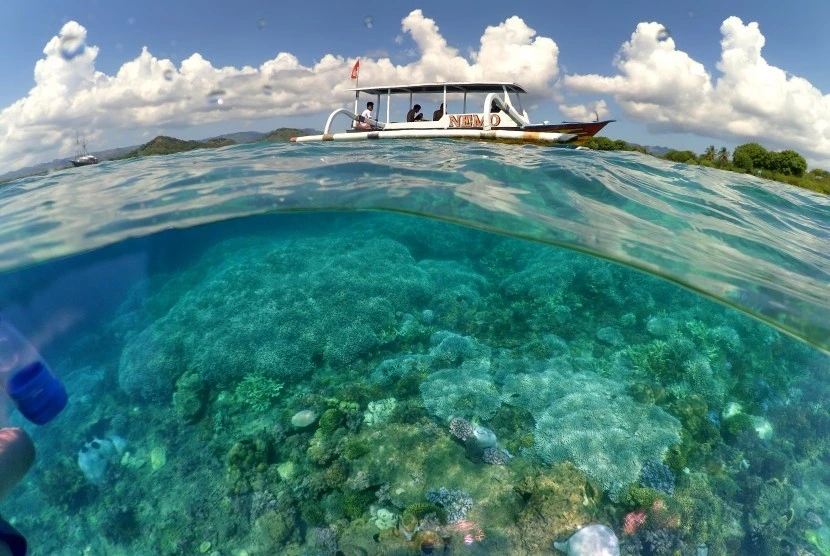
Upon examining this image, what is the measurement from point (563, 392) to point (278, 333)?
604cm

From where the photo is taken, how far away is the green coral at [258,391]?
778 cm

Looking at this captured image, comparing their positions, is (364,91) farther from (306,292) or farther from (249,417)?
(249,417)

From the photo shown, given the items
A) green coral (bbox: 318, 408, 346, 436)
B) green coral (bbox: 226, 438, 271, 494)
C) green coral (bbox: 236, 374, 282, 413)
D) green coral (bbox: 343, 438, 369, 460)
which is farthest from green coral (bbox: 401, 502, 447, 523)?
green coral (bbox: 236, 374, 282, 413)

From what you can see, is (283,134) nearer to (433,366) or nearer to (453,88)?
(453,88)

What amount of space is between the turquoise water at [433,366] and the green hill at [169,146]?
10.3 feet

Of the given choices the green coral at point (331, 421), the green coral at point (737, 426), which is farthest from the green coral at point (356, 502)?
the green coral at point (737, 426)

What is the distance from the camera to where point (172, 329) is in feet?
31.7

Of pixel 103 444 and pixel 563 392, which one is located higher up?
pixel 563 392

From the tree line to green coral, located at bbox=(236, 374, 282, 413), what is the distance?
16.9 m

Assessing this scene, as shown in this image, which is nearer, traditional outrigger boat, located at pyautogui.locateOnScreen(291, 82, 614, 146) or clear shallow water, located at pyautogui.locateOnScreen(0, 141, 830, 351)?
clear shallow water, located at pyautogui.locateOnScreen(0, 141, 830, 351)

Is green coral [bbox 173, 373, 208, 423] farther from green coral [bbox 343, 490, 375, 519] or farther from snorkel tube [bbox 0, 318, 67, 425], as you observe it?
green coral [bbox 343, 490, 375, 519]

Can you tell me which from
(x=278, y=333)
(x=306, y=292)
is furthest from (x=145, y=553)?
(x=306, y=292)

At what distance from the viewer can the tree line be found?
770 inches

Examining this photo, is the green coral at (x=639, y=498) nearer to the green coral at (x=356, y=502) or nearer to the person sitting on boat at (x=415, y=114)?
the green coral at (x=356, y=502)
